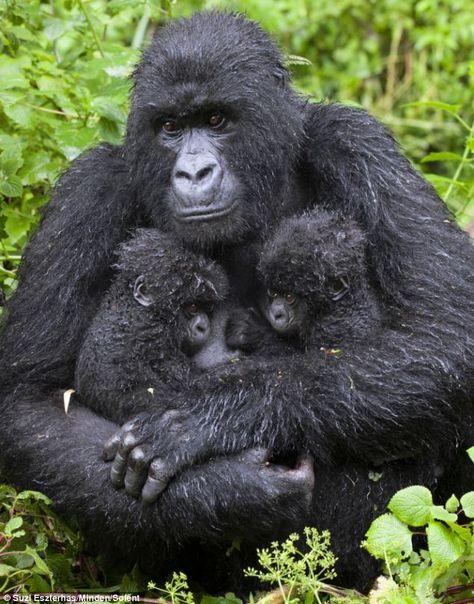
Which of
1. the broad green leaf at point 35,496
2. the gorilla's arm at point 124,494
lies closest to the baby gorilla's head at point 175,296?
the gorilla's arm at point 124,494

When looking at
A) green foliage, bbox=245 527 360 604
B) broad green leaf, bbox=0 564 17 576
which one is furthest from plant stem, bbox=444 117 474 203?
broad green leaf, bbox=0 564 17 576

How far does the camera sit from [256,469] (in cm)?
453

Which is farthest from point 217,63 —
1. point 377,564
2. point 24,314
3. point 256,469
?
point 377,564

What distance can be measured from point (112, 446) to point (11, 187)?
1.84 meters

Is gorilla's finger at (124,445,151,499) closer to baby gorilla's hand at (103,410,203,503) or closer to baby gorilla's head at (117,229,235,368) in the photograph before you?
baby gorilla's hand at (103,410,203,503)

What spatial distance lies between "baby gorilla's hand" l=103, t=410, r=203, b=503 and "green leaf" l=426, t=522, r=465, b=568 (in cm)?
108

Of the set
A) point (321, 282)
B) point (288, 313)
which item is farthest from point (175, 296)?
point (321, 282)

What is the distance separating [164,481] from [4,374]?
113cm

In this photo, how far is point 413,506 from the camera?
13.1 ft

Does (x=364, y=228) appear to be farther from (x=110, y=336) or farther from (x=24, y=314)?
(x=24, y=314)

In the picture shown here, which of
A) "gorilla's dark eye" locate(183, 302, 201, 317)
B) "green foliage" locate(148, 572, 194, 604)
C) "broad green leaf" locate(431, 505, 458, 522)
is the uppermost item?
"broad green leaf" locate(431, 505, 458, 522)

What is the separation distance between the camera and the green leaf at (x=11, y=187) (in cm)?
587

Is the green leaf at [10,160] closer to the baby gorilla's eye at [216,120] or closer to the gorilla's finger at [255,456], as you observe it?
the baby gorilla's eye at [216,120]

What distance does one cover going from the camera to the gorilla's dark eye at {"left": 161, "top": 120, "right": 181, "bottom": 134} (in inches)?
200
